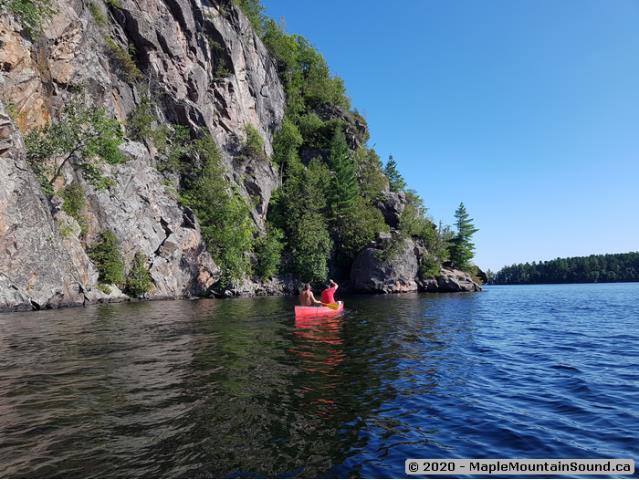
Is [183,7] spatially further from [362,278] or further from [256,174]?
[362,278]

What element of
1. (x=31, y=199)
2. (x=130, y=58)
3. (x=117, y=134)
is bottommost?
(x=31, y=199)

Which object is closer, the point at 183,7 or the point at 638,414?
the point at 638,414

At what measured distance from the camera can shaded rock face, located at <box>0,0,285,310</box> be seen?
25203mm

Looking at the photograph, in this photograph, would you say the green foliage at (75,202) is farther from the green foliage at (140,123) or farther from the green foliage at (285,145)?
the green foliage at (285,145)

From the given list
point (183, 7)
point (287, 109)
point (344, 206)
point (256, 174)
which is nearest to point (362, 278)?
point (344, 206)

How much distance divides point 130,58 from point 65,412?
151 feet

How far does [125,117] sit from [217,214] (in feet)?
46.1

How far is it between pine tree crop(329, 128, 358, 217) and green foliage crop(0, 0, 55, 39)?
44.8m

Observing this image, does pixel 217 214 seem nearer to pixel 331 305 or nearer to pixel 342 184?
pixel 342 184

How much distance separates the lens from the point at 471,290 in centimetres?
7212

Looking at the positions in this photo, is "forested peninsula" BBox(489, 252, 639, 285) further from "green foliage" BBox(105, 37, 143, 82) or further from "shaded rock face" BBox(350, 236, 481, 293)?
"green foliage" BBox(105, 37, 143, 82)

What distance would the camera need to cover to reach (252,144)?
198ft

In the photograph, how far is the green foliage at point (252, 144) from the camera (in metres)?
60.0

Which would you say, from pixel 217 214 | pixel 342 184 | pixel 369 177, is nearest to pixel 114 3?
pixel 217 214
